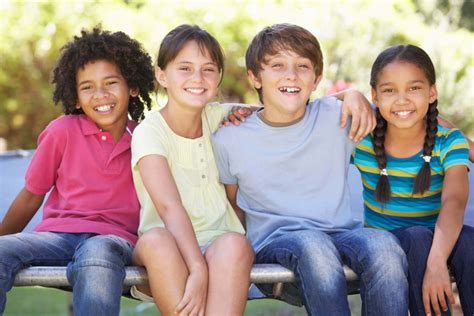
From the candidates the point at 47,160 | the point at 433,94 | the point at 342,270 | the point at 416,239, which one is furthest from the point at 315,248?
the point at 47,160

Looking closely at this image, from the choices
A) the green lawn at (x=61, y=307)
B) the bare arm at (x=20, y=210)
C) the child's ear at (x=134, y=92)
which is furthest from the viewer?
the green lawn at (x=61, y=307)

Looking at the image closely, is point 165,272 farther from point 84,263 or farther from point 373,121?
point 373,121

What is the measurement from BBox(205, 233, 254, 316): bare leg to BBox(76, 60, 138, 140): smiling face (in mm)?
721

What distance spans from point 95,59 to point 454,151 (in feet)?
3.99

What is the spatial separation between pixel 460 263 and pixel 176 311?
0.85 metres

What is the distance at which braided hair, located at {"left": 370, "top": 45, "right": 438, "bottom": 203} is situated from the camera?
2633 mm

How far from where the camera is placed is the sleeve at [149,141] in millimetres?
2465

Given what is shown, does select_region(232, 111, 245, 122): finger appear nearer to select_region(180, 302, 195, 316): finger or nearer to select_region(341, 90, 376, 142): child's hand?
select_region(341, 90, 376, 142): child's hand

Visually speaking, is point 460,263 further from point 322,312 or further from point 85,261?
point 85,261

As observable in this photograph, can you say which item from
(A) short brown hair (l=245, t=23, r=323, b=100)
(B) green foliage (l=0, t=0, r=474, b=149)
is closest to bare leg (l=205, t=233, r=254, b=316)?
(A) short brown hair (l=245, t=23, r=323, b=100)

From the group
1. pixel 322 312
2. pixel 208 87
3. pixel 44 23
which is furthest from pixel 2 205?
pixel 44 23

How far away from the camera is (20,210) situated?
2.78 m

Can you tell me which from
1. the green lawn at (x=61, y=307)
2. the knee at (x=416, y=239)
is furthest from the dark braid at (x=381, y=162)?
the green lawn at (x=61, y=307)

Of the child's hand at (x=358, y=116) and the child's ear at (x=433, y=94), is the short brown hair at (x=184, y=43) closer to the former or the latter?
the child's hand at (x=358, y=116)
